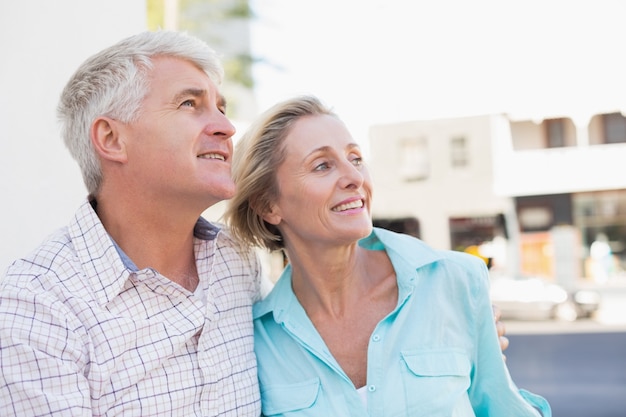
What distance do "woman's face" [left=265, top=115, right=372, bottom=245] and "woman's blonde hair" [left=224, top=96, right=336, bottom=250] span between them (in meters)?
0.02

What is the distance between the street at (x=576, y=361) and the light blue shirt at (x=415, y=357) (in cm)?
525

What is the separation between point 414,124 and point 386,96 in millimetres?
1000

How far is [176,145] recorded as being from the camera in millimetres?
1653

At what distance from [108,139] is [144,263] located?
11.8 inches

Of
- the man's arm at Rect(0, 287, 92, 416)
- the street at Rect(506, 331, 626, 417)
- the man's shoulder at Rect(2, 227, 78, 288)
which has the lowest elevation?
the street at Rect(506, 331, 626, 417)

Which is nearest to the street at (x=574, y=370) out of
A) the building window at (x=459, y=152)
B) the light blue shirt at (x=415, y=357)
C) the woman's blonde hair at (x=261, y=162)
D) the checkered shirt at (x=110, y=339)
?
the building window at (x=459, y=152)

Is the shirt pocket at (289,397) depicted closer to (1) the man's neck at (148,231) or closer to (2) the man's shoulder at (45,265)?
(1) the man's neck at (148,231)

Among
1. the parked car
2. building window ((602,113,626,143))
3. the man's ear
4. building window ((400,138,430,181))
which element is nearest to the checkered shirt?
the man's ear

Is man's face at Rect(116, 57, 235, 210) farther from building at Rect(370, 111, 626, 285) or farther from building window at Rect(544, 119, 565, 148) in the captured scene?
building window at Rect(544, 119, 565, 148)

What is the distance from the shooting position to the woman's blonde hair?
1.95 meters

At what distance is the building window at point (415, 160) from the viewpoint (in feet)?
48.6

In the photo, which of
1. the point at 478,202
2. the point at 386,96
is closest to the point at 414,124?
the point at 386,96

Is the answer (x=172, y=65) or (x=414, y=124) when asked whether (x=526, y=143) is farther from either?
(x=172, y=65)

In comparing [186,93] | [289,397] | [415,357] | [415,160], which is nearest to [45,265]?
[186,93]
